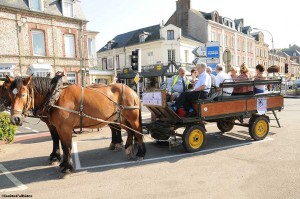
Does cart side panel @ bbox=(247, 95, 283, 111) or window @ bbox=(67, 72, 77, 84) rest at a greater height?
window @ bbox=(67, 72, 77, 84)

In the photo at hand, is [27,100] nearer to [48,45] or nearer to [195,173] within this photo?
[195,173]

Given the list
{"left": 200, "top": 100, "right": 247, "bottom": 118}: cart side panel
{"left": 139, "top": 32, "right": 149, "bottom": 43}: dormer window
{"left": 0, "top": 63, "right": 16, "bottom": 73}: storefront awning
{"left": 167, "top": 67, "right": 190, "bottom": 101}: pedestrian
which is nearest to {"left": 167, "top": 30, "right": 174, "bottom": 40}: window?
{"left": 139, "top": 32, "right": 149, "bottom": 43}: dormer window

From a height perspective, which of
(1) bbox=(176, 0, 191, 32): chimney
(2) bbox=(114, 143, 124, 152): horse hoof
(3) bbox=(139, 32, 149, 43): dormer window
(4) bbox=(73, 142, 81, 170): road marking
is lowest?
(4) bbox=(73, 142, 81, 170): road marking

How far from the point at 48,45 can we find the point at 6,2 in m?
4.36

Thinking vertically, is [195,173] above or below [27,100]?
below

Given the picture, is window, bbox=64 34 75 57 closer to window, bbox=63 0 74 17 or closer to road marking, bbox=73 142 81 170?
window, bbox=63 0 74 17

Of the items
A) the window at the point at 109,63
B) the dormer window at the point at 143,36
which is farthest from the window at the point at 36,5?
the window at the point at 109,63

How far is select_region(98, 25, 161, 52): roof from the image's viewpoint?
1330 inches

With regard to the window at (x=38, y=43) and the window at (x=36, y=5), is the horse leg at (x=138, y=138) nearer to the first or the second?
the window at (x=38, y=43)

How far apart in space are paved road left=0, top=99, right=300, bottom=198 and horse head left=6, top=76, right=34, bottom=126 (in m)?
1.23

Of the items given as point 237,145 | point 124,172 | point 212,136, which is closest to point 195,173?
point 124,172

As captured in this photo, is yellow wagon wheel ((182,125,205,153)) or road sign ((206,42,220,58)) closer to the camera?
yellow wagon wheel ((182,125,205,153))

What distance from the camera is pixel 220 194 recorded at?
373 centimetres

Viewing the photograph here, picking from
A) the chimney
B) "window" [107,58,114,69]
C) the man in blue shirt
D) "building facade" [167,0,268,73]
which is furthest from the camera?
"window" [107,58,114,69]
